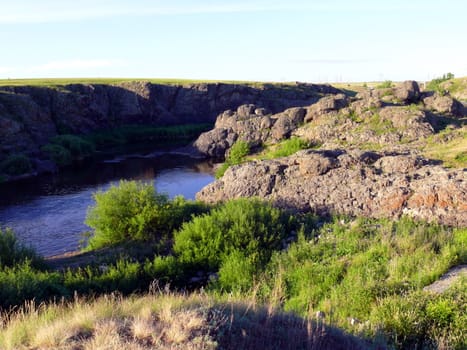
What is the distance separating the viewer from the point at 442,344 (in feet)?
18.6

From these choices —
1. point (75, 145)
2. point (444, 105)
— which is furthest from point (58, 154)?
point (444, 105)

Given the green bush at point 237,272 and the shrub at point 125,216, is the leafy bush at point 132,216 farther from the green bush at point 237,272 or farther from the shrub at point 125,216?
the green bush at point 237,272

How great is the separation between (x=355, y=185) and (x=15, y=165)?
98.6ft

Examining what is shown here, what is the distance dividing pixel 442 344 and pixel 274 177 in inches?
444

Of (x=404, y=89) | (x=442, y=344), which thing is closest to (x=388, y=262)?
(x=442, y=344)

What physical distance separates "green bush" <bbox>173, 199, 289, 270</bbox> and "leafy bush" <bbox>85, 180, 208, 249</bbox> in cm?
248

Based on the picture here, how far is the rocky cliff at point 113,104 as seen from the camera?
44.6 meters

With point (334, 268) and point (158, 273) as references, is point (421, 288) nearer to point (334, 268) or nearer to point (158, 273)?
point (334, 268)

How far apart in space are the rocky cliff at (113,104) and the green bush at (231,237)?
1238 inches

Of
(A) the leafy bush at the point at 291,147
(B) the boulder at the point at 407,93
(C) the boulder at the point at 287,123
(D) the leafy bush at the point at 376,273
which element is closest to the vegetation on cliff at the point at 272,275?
(D) the leafy bush at the point at 376,273

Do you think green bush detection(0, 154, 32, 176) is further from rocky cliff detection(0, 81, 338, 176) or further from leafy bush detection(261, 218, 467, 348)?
leafy bush detection(261, 218, 467, 348)

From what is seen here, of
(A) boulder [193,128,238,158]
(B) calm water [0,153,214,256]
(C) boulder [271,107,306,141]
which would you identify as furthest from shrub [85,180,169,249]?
(A) boulder [193,128,238,158]

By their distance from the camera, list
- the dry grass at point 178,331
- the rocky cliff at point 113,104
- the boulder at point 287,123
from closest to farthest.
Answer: the dry grass at point 178,331
the boulder at point 287,123
the rocky cliff at point 113,104

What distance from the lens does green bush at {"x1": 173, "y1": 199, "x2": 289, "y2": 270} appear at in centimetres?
1164
